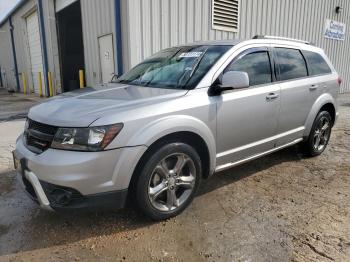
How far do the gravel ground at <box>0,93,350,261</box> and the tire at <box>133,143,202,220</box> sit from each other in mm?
157

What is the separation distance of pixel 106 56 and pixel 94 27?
3.34ft

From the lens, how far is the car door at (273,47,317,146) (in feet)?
13.1

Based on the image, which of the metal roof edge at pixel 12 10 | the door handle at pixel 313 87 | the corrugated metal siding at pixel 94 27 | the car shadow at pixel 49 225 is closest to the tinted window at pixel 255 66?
the door handle at pixel 313 87

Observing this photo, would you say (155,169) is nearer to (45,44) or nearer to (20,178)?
(20,178)

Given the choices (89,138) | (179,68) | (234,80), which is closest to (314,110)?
(234,80)

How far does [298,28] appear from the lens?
11641 millimetres

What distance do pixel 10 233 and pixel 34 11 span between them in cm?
1414

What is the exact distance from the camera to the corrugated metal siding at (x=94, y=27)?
8062mm

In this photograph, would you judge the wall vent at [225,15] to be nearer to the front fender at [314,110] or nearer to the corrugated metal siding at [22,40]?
the front fender at [314,110]

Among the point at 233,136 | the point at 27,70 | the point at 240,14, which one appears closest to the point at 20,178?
the point at 233,136

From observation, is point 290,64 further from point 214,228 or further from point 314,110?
point 214,228

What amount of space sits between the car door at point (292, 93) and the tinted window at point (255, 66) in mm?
210

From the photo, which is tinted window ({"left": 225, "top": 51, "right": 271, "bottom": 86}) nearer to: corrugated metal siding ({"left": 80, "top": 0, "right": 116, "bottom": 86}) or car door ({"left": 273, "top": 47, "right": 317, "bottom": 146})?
car door ({"left": 273, "top": 47, "right": 317, "bottom": 146})

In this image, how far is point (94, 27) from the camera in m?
8.99
